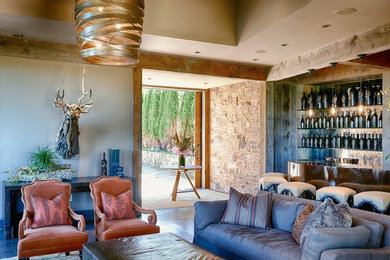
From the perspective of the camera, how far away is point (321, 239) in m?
2.86

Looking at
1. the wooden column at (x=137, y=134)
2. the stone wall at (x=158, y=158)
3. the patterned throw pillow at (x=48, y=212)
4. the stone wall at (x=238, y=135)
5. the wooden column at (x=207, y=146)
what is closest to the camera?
the patterned throw pillow at (x=48, y=212)

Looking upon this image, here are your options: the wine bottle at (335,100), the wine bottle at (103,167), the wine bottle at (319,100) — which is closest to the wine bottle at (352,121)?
the wine bottle at (335,100)

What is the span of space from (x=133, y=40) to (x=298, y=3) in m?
2.64

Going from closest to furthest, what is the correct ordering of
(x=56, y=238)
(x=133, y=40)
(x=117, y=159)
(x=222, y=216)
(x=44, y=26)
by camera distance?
(x=133, y=40)
(x=56, y=238)
(x=222, y=216)
(x=44, y=26)
(x=117, y=159)

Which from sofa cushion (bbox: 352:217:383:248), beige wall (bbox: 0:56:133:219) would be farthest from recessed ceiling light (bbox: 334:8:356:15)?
beige wall (bbox: 0:56:133:219)

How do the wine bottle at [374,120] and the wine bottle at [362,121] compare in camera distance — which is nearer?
the wine bottle at [374,120]

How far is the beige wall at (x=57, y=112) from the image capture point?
19.0ft

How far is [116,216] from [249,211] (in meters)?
1.71

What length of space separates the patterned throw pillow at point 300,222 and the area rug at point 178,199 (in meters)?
4.19

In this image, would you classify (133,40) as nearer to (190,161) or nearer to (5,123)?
(5,123)

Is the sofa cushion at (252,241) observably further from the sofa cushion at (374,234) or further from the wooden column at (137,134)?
the wooden column at (137,134)

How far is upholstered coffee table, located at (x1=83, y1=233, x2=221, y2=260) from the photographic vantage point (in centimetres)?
311

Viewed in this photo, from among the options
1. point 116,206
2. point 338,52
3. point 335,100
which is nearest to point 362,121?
point 335,100

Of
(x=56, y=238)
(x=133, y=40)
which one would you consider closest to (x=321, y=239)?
(x=133, y=40)
